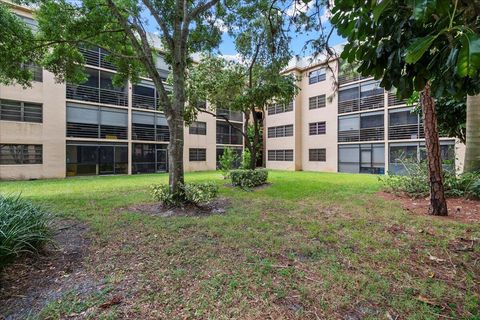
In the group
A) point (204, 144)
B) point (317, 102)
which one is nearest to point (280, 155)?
point (317, 102)

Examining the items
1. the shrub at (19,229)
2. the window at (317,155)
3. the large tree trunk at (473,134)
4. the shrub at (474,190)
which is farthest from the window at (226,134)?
the shrub at (19,229)

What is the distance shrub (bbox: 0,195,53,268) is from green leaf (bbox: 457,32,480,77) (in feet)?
14.1

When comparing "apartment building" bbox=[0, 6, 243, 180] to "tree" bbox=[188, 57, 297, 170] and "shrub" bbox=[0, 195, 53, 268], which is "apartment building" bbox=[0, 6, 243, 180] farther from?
"shrub" bbox=[0, 195, 53, 268]

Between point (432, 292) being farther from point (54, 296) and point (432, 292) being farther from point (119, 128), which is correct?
point (119, 128)

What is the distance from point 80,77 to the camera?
9.99 m

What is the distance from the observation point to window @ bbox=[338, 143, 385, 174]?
19078 mm

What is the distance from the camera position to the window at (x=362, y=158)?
1908cm

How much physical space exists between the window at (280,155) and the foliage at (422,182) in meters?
15.4

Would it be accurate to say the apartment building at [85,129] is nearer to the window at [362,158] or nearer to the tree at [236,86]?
the tree at [236,86]

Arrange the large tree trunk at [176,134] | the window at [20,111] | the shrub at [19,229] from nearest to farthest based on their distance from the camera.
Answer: the shrub at [19,229] → the large tree trunk at [176,134] → the window at [20,111]

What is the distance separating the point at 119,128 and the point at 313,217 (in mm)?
17301

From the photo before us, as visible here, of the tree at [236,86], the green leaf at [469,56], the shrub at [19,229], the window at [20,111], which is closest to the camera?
the green leaf at [469,56]

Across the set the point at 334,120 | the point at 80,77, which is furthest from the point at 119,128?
the point at 334,120

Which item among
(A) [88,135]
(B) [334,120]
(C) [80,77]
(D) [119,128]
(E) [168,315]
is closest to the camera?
(E) [168,315]
